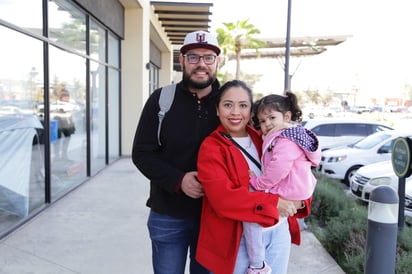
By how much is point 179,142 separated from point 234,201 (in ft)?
1.87

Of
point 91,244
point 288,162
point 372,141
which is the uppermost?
point 288,162

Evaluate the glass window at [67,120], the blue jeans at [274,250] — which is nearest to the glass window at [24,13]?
the glass window at [67,120]

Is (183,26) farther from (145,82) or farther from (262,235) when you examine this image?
(262,235)

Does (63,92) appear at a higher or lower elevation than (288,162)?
higher

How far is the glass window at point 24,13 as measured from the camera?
16.8ft

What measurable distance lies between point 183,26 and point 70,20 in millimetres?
9463

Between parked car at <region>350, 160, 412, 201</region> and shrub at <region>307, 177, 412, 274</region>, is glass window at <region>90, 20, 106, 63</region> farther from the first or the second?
parked car at <region>350, 160, 412, 201</region>

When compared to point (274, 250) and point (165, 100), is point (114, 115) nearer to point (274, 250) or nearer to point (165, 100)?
point (165, 100)

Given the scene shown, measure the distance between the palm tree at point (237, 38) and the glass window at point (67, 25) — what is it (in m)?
26.5

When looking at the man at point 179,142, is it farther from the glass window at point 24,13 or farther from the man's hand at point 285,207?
the glass window at point 24,13

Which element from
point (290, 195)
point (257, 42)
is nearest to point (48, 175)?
point (290, 195)

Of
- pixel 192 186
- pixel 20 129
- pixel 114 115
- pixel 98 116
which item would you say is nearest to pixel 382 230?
pixel 192 186

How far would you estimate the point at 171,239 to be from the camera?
247cm

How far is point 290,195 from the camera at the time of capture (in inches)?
82.4
